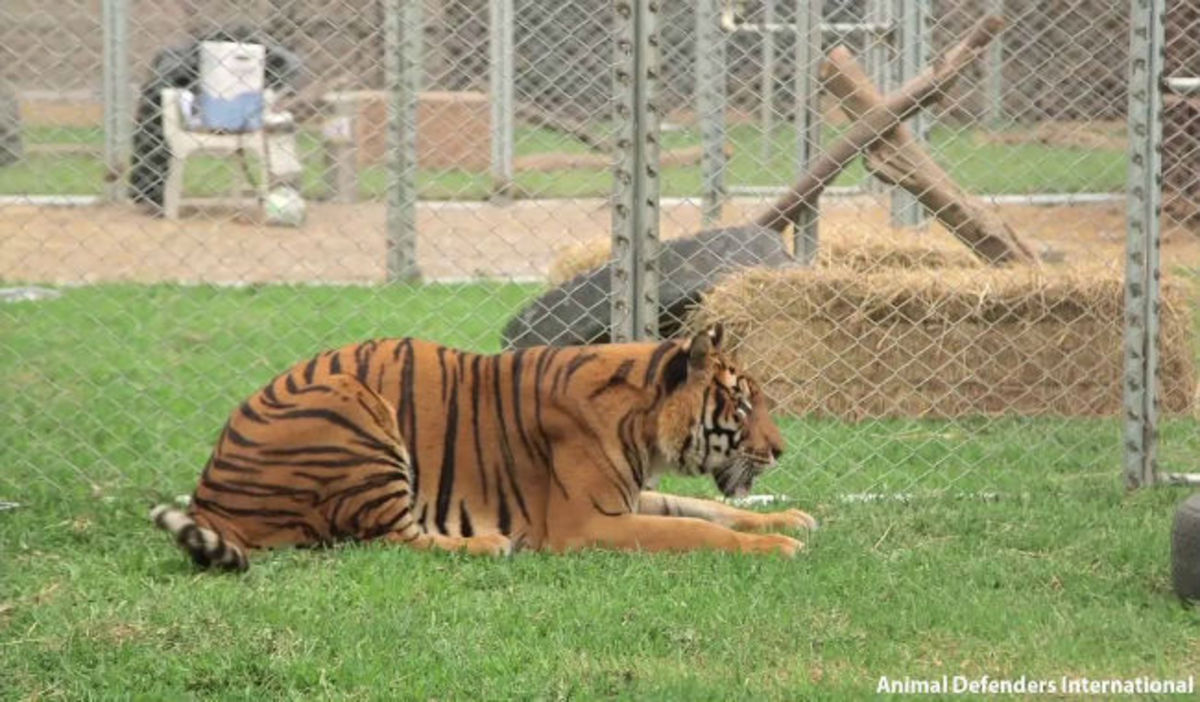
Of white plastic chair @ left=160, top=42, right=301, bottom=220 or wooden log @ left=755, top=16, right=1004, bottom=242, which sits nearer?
wooden log @ left=755, top=16, right=1004, bottom=242

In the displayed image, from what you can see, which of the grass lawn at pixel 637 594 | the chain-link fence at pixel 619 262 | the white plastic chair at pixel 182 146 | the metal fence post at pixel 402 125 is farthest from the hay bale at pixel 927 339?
the white plastic chair at pixel 182 146

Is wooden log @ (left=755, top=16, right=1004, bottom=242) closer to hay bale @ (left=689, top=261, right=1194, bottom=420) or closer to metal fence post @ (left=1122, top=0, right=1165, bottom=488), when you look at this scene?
hay bale @ (left=689, top=261, right=1194, bottom=420)

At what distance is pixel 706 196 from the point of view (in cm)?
1027

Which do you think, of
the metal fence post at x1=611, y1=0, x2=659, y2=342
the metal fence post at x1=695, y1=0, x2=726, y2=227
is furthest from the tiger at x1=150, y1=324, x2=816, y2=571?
the metal fence post at x1=695, y1=0, x2=726, y2=227

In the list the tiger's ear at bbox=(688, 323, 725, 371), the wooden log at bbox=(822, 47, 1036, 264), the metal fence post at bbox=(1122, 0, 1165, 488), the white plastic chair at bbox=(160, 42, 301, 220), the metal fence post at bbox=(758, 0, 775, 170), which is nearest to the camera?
the tiger's ear at bbox=(688, 323, 725, 371)

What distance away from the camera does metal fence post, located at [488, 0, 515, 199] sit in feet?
33.1

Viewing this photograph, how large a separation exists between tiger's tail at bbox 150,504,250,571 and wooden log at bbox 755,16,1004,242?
3549 millimetres

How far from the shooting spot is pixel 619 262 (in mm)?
6715

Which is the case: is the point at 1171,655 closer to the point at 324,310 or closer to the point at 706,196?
the point at 706,196

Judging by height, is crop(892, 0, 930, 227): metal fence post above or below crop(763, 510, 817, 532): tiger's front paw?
above

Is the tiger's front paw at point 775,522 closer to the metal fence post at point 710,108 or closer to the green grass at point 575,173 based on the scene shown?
the metal fence post at point 710,108

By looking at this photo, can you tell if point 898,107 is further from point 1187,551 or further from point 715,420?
point 1187,551

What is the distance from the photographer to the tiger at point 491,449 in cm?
587

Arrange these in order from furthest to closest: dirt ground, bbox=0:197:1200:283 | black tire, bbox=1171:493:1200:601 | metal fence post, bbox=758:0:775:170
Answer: dirt ground, bbox=0:197:1200:283, metal fence post, bbox=758:0:775:170, black tire, bbox=1171:493:1200:601
